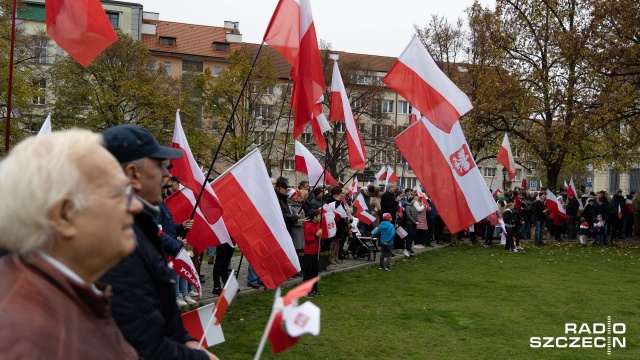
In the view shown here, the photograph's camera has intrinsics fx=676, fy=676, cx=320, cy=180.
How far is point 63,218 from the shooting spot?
169 centimetres

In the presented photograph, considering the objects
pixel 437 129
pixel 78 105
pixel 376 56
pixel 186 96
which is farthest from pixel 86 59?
pixel 376 56

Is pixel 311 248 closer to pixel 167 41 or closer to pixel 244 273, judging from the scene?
pixel 244 273

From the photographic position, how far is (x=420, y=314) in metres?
10.5

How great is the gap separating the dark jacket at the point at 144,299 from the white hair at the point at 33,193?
758 millimetres

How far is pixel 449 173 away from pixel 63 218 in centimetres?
753

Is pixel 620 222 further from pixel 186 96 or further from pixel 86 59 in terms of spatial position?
pixel 186 96

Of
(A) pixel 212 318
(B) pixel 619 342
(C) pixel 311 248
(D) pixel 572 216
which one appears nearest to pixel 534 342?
(B) pixel 619 342

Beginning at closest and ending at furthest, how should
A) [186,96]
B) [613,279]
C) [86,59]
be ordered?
[86,59] → [613,279] → [186,96]

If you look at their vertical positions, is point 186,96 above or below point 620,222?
above

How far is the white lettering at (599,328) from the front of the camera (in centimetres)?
939

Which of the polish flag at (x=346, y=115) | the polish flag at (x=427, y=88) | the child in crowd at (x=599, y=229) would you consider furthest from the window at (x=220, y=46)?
the polish flag at (x=427, y=88)

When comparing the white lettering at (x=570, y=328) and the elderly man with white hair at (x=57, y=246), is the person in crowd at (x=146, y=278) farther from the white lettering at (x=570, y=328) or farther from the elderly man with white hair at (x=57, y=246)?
the white lettering at (x=570, y=328)

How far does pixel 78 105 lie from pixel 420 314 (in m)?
34.0

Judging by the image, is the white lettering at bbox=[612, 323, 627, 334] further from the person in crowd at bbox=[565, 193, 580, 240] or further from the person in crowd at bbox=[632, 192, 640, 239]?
the person in crowd at bbox=[632, 192, 640, 239]
